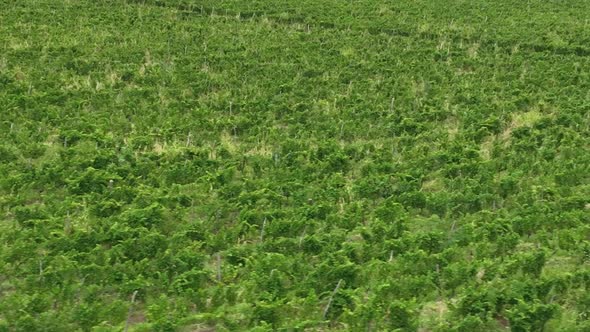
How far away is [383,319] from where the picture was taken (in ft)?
17.5

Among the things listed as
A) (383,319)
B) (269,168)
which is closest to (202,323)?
(383,319)

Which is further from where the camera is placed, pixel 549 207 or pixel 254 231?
pixel 549 207

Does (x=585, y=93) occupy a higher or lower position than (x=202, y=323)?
higher

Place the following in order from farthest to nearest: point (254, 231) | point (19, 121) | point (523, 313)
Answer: point (19, 121), point (254, 231), point (523, 313)

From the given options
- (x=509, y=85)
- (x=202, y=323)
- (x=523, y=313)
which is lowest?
(x=202, y=323)

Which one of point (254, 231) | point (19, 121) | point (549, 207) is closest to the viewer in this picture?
point (254, 231)

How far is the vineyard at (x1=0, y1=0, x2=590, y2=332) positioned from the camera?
218 inches

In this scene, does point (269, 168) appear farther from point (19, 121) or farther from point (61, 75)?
point (61, 75)

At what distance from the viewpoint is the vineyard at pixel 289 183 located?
554cm

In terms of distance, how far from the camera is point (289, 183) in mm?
8078

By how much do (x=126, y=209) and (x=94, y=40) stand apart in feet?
32.8

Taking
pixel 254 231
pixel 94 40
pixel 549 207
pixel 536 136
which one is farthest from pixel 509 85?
A: pixel 94 40

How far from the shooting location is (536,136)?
10.3 metres

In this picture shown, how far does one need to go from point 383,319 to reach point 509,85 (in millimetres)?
9441
